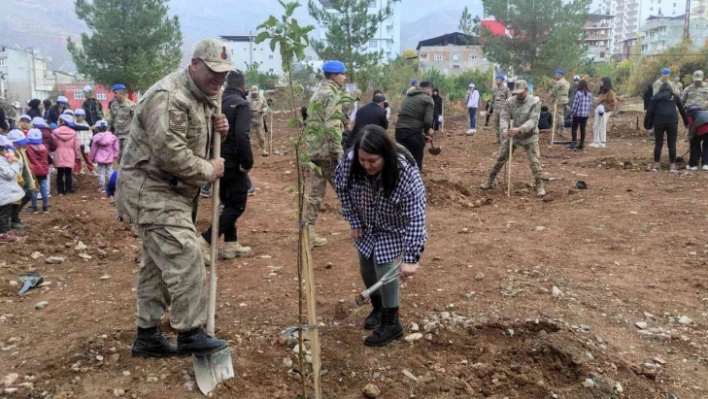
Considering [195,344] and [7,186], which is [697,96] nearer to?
[195,344]

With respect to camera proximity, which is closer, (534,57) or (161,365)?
(161,365)

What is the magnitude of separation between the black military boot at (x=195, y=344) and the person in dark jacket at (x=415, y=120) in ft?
17.5

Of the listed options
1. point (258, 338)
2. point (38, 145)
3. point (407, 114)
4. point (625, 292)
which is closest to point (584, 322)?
point (625, 292)

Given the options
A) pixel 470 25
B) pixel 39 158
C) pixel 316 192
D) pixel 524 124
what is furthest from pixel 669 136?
pixel 470 25

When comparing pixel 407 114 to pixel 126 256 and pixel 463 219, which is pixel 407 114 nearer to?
pixel 463 219

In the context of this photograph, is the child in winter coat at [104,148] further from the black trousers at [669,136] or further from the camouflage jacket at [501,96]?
the camouflage jacket at [501,96]

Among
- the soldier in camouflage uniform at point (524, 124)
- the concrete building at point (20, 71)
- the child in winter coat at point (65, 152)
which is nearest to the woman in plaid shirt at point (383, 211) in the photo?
the soldier in camouflage uniform at point (524, 124)

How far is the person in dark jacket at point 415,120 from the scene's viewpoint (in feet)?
25.5

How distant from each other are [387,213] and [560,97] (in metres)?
12.7

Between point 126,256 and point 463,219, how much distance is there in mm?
4341

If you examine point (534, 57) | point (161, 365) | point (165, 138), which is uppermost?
point (534, 57)

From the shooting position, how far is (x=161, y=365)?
338cm

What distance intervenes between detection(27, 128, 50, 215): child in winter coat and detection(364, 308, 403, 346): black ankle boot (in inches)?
266

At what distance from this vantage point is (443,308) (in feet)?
14.1
